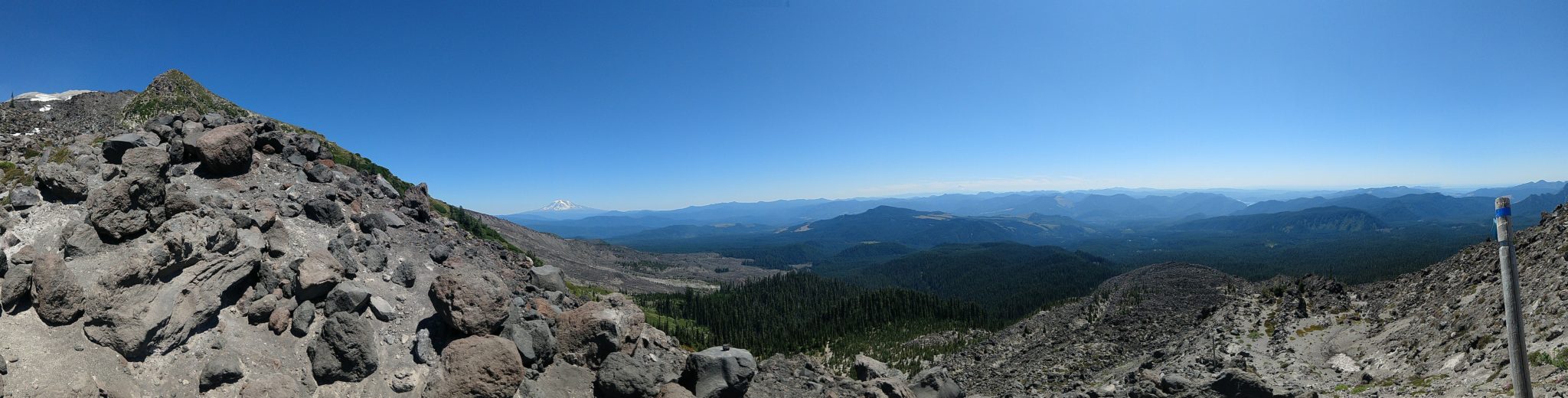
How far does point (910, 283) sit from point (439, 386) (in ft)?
616

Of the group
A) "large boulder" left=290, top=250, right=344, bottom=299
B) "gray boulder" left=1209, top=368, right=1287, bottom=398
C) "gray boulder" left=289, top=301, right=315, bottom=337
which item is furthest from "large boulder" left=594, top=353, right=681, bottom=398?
"gray boulder" left=1209, top=368, right=1287, bottom=398

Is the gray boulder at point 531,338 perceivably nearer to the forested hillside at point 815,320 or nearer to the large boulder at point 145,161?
the large boulder at point 145,161

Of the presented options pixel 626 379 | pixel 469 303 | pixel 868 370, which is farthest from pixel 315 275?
pixel 868 370

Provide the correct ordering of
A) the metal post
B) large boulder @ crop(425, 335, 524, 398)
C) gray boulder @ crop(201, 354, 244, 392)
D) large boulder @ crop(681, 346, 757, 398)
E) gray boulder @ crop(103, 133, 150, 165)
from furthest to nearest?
large boulder @ crop(681, 346, 757, 398) < gray boulder @ crop(103, 133, 150, 165) < large boulder @ crop(425, 335, 524, 398) < gray boulder @ crop(201, 354, 244, 392) < the metal post

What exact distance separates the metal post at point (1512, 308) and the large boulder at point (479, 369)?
61.1 ft

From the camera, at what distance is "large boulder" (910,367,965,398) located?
19.0 m

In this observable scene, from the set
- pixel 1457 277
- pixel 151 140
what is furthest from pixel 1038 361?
pixel 151 140

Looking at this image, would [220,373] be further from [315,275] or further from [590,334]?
[590,334]

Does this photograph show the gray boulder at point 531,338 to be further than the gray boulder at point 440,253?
No

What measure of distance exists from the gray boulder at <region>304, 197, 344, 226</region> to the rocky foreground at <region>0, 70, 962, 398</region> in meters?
0.05

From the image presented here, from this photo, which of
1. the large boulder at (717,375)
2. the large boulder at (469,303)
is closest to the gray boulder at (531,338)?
the large boulder at (469,303)

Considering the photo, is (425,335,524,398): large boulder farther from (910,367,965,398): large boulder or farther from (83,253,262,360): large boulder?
(910,367,965,398): large boulder

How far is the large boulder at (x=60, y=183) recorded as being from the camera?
11602mm

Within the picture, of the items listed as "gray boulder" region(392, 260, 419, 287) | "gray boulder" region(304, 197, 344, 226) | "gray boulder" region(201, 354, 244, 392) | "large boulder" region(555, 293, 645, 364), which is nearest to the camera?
"gray boulder" region(201, 354, 244, 392)
